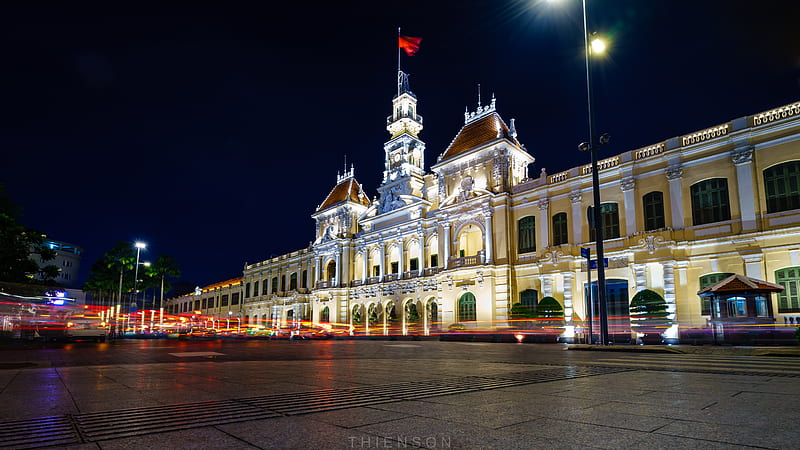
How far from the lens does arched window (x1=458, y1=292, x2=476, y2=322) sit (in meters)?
37.8

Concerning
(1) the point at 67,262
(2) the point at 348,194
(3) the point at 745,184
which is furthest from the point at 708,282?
(1) the point at 67,262

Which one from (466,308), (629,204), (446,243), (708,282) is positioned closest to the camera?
(708,282)

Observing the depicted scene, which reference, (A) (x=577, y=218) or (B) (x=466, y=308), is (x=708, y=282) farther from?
(B) (x=466, y=308)

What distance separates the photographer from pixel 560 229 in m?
33.9

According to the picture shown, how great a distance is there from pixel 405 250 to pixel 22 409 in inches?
1720

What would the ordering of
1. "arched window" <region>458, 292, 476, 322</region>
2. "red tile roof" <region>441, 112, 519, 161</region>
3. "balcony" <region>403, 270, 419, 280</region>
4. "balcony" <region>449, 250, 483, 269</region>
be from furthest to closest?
"balcony" <region>403, 270, 419, 280</region>
"red tile roof" <region>441, 112, 519, 161</region>
"arched window" <region>458, 292, 476, 322</region>
"balcony" <region>449, 250, 483, 269</region>

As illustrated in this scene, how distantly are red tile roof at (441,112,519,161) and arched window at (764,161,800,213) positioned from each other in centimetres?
1804

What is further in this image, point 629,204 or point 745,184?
point 629,204

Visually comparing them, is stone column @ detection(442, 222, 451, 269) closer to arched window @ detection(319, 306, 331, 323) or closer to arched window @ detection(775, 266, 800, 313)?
arched window @ detection(319, 306, 331, 323)

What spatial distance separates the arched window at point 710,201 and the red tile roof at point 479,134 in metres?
15.0

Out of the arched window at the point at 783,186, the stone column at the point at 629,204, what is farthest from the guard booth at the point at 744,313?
the stone column at the point at 629,204

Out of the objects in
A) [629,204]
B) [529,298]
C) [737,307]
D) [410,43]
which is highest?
[410,43]

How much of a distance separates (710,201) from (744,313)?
30.0 feet

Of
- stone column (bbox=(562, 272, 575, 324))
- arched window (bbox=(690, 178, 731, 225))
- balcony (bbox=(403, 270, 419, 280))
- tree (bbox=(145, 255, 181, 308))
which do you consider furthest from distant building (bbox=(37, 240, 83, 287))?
arched window (bbox=(690, 178, 731, 225))
